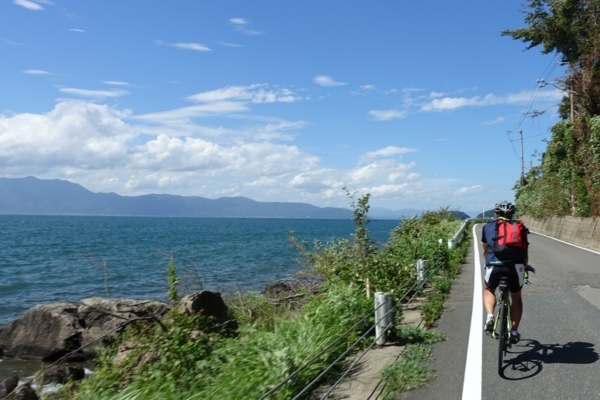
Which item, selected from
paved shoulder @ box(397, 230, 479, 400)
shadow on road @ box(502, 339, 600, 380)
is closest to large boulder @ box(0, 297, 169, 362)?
paved shoulder @ box(397, 230, 479, 400)

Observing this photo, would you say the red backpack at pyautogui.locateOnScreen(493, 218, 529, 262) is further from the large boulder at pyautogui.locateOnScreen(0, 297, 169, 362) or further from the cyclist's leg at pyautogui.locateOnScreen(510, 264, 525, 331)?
the large boulder at pyautogui.locateOnScreen(0, 297, 169, 362)

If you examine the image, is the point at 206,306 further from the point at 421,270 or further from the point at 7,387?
A: the point at 421,270

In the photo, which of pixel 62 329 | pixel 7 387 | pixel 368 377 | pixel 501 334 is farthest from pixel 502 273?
pixel 62 329

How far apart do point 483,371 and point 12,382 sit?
9.16m

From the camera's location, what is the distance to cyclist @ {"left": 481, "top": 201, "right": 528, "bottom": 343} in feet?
22.0

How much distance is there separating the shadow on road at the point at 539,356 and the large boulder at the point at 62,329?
9.21m

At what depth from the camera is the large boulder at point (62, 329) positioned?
1423cm

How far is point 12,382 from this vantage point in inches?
433

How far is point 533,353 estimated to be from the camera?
7.02m

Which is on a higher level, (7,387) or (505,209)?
(505,209)

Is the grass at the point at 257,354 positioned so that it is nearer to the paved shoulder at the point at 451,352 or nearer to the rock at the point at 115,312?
the paved shoulder at the point at 451,352

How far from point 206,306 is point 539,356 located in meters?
7.44

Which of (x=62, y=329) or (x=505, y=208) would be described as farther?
(x=62, y=329)

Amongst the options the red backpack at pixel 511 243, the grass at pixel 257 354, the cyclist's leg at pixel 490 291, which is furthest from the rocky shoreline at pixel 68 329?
the red backpack at pixel 511 243
